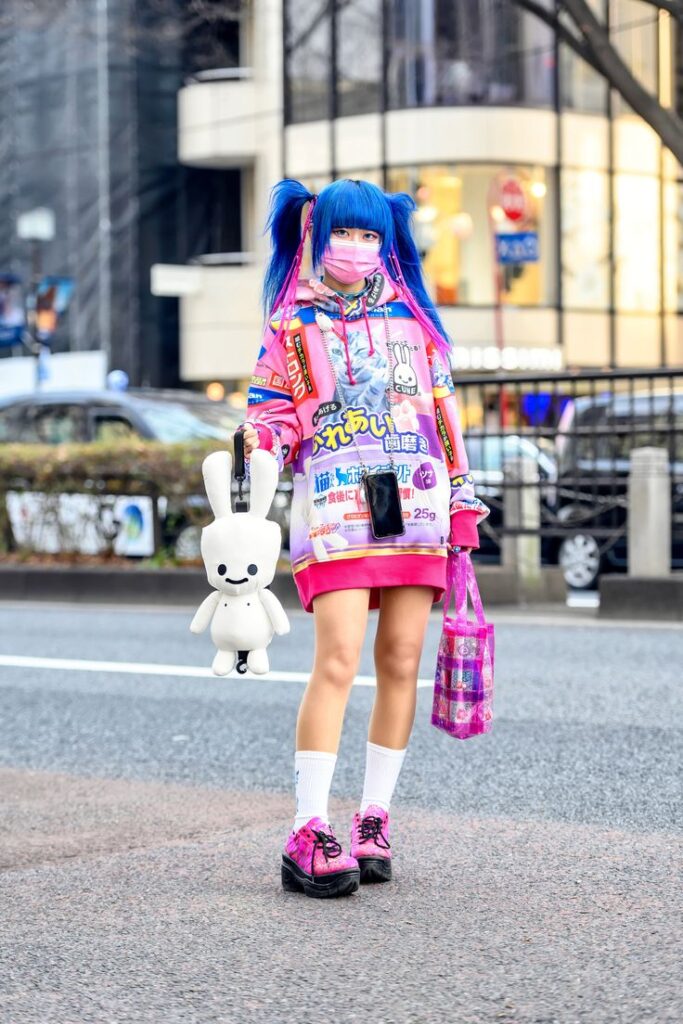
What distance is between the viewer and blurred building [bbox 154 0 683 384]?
3241 centimetres

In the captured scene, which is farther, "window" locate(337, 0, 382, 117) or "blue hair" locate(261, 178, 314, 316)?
"window" locate(337, 0, 382, 117)

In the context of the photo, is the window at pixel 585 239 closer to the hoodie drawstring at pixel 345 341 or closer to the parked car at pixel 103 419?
the parked car at pixel 103 419

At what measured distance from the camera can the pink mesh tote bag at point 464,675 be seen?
430 cm

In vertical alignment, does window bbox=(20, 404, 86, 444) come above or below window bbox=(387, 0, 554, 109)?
below

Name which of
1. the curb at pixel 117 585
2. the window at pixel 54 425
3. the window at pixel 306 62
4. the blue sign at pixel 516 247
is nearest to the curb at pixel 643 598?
the curb at pixel 117 585

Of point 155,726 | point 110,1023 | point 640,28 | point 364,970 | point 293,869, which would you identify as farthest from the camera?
point 640,28

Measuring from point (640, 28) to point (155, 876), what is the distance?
102 ft

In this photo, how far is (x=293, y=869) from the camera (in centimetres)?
416

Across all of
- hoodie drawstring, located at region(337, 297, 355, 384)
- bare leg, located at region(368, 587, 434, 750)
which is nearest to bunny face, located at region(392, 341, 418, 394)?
hoodie drawstring, located at region(337, 297, 355, 384)

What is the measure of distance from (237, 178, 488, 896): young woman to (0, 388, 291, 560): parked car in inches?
392

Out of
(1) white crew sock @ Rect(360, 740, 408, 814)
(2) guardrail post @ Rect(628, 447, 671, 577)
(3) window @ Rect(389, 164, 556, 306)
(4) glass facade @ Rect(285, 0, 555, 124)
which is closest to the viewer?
(1) white crew sock @ Rect(360, 740, 408, 814)

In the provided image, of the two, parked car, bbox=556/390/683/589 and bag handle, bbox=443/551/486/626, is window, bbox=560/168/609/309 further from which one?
bag handle, bbox=443/551/486/626

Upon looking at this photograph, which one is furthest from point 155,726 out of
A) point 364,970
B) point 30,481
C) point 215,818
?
point 30,481

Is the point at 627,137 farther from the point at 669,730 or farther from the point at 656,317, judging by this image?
the point at 669,730
